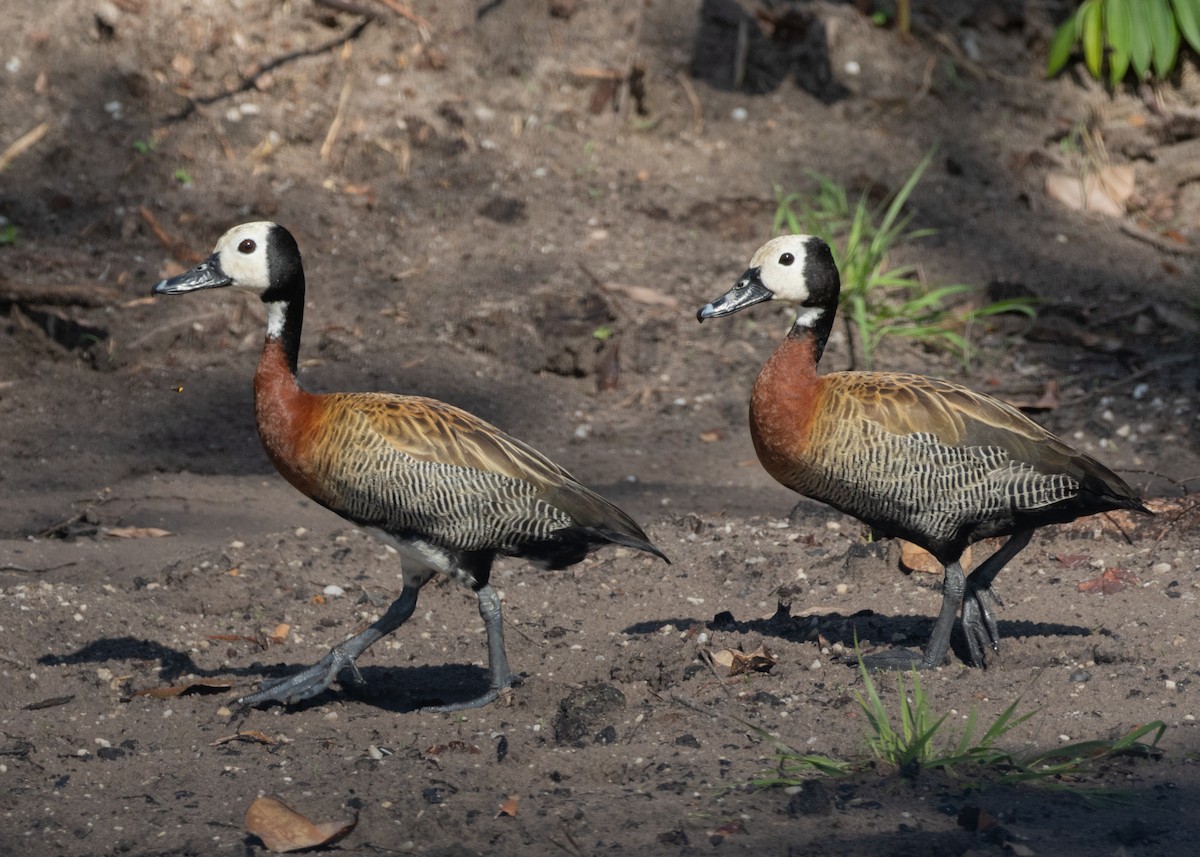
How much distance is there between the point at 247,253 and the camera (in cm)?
479

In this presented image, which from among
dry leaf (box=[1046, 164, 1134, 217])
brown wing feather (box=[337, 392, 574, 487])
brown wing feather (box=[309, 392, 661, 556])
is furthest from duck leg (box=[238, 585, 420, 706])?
dry leaf (box=[1046, 164, 1134, 217])

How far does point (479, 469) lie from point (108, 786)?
142 centimetres

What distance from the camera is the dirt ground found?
12.9ft

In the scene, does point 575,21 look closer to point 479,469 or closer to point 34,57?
point 34,57

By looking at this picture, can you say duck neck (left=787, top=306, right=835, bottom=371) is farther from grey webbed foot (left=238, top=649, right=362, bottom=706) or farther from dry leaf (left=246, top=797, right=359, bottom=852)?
dry leaf (left=246, top=797, right=359, bottom=852)

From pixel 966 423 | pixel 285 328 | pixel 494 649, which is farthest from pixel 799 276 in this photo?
pixel 285 328

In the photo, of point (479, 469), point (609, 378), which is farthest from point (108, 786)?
point (609, 378)

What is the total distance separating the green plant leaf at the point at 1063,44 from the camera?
956 centimetres

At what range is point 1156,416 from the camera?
7.25 meters

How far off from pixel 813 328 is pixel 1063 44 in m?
5.77

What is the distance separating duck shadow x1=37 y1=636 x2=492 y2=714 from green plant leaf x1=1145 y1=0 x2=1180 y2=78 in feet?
21.8

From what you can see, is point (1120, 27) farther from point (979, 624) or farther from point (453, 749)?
point (453, 749)

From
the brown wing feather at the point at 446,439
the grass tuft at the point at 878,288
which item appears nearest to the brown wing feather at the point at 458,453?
the brown wing feather at the point at 446,439

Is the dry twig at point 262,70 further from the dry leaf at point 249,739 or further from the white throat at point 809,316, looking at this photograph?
the dry leaf at point 249,739
